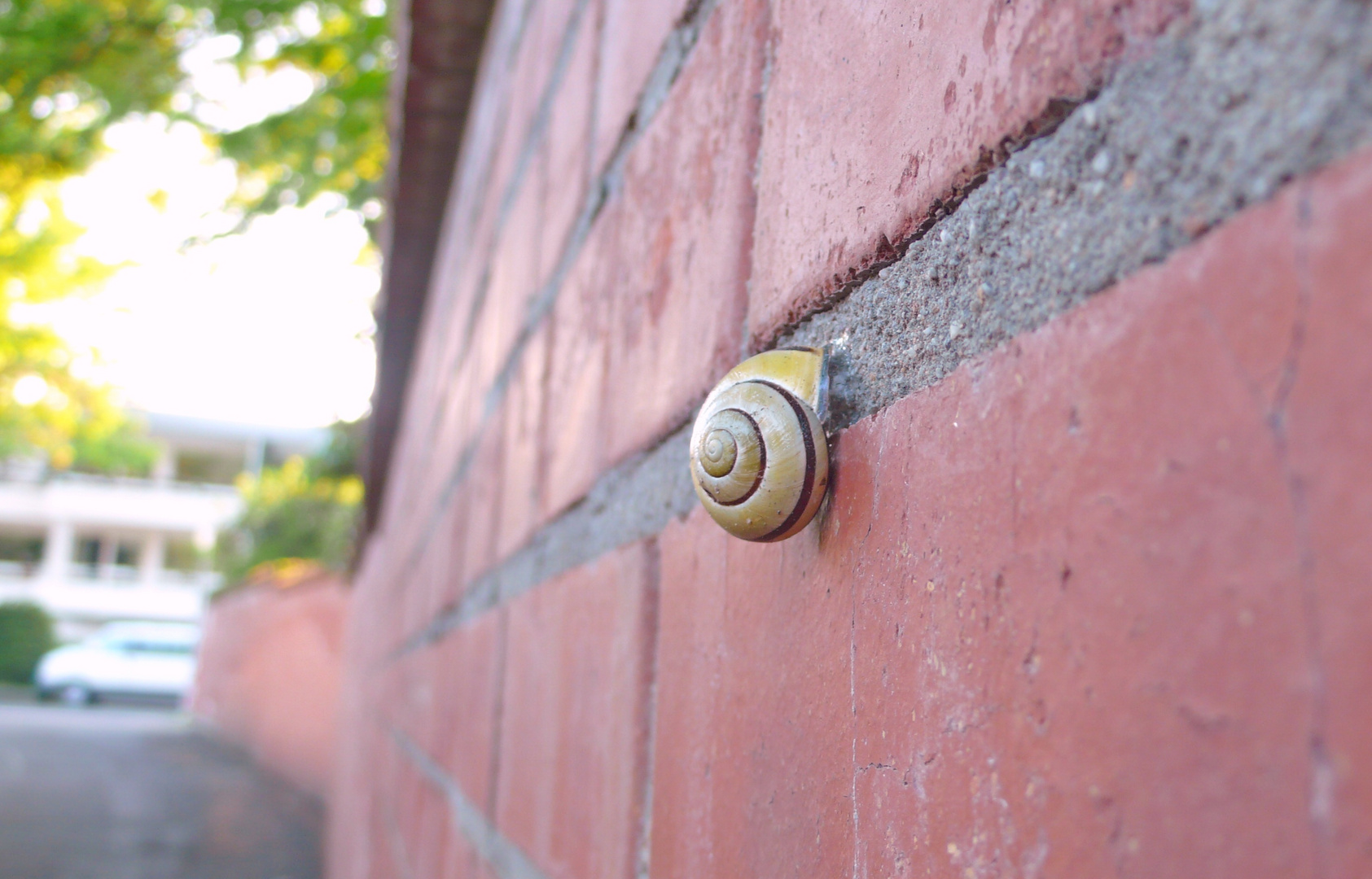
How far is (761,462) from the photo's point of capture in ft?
1.56

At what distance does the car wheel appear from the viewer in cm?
2186

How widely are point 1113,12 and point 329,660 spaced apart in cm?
1000

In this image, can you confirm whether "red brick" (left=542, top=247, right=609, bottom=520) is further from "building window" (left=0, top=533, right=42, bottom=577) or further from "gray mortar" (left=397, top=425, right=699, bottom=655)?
"building window" (left=0, top=533, right=42, bottom=577)

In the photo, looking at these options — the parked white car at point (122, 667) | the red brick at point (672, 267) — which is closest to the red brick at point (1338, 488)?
the red brick at point (672, 267)

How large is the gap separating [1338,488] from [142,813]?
962 centimetres

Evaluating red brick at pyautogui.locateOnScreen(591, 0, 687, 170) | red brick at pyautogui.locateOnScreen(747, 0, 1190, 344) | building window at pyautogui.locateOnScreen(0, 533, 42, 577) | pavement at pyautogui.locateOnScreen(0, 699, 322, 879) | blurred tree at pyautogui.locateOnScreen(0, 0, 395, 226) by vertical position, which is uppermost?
building window at pyautogui.locateOnScreen(0, 533, 42, 577)

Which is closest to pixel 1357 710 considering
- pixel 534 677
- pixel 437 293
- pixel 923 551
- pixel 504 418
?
pixel 923 551

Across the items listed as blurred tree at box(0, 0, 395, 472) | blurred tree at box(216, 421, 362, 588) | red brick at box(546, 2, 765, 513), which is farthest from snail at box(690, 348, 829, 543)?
blurred tree at box(216, 421, 362, 588)

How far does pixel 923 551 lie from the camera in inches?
16.2

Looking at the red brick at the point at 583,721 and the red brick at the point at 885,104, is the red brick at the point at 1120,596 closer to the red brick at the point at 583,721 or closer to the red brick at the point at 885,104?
the red brick at the point at 885,104

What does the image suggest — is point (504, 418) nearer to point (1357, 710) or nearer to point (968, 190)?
point (968, 190)

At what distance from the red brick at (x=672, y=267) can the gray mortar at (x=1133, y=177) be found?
18 cm

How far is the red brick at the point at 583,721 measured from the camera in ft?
2.48

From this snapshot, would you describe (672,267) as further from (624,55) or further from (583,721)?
(583,721)
